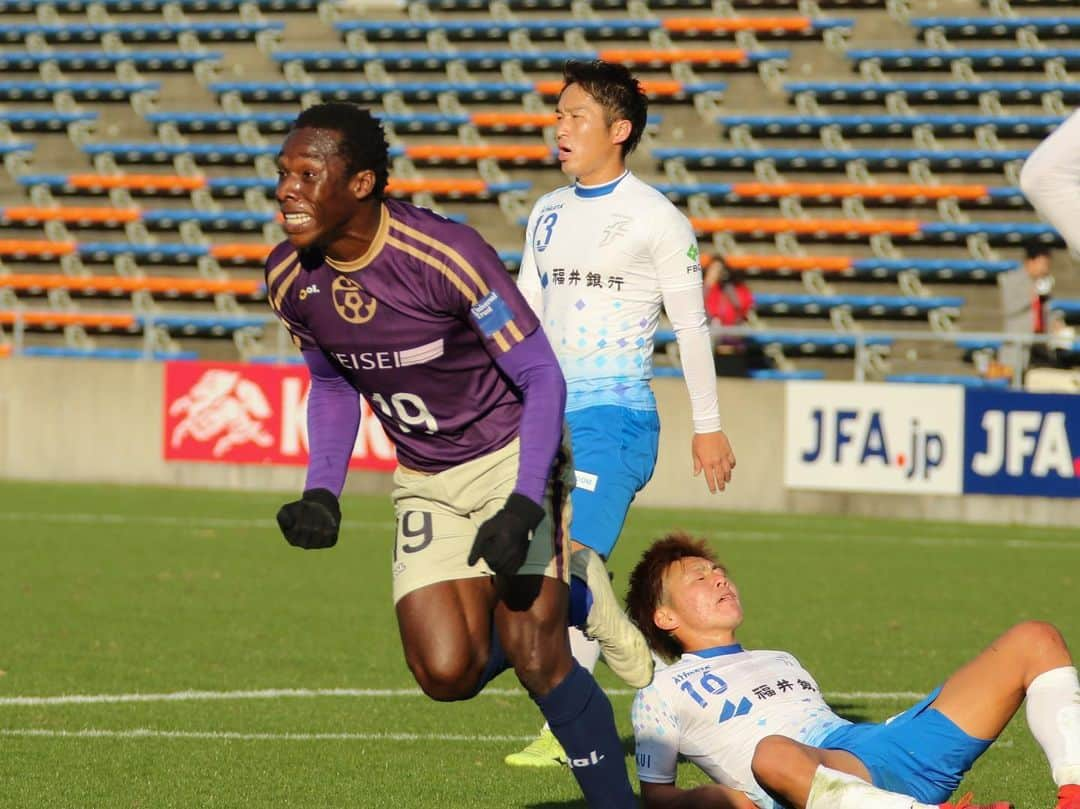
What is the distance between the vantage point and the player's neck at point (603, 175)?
259 inches

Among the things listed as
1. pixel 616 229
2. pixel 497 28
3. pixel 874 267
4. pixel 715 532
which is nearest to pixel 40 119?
pixel 497 28

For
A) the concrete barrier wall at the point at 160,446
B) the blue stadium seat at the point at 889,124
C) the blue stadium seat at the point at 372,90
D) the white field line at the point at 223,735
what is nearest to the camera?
the white field line at the point at 223,735

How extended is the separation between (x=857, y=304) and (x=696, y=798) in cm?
1705

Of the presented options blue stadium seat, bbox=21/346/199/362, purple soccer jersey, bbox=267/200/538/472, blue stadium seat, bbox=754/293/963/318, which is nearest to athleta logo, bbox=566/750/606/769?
purple soccer jersey, bbox=267/200/538/472

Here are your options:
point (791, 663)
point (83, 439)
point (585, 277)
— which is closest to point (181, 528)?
point (83, 439)

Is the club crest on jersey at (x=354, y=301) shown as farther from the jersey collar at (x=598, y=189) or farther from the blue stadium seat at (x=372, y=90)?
the blue stadium seat at (x=372, y=90)

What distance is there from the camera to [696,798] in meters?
5.07

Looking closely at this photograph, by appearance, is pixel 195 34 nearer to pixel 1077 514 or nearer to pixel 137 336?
pixel 137 336

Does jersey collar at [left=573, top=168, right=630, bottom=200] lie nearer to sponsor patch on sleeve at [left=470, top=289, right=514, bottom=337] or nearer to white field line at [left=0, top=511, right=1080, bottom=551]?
sponsor patch on sleeve at [left=470, top=289, right=514, bottom=337]

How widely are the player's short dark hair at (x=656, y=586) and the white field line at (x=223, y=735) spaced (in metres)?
1.69

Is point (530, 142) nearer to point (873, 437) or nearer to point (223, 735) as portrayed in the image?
point (873, 437)

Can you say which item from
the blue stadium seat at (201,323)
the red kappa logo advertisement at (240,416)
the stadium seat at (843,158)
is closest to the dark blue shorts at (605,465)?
the red kappa logo advertisement at (240,416)

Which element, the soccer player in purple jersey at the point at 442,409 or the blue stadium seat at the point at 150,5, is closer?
the soccer player in purple jersey at the point at 442,409

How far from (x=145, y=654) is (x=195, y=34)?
67.3 ft
